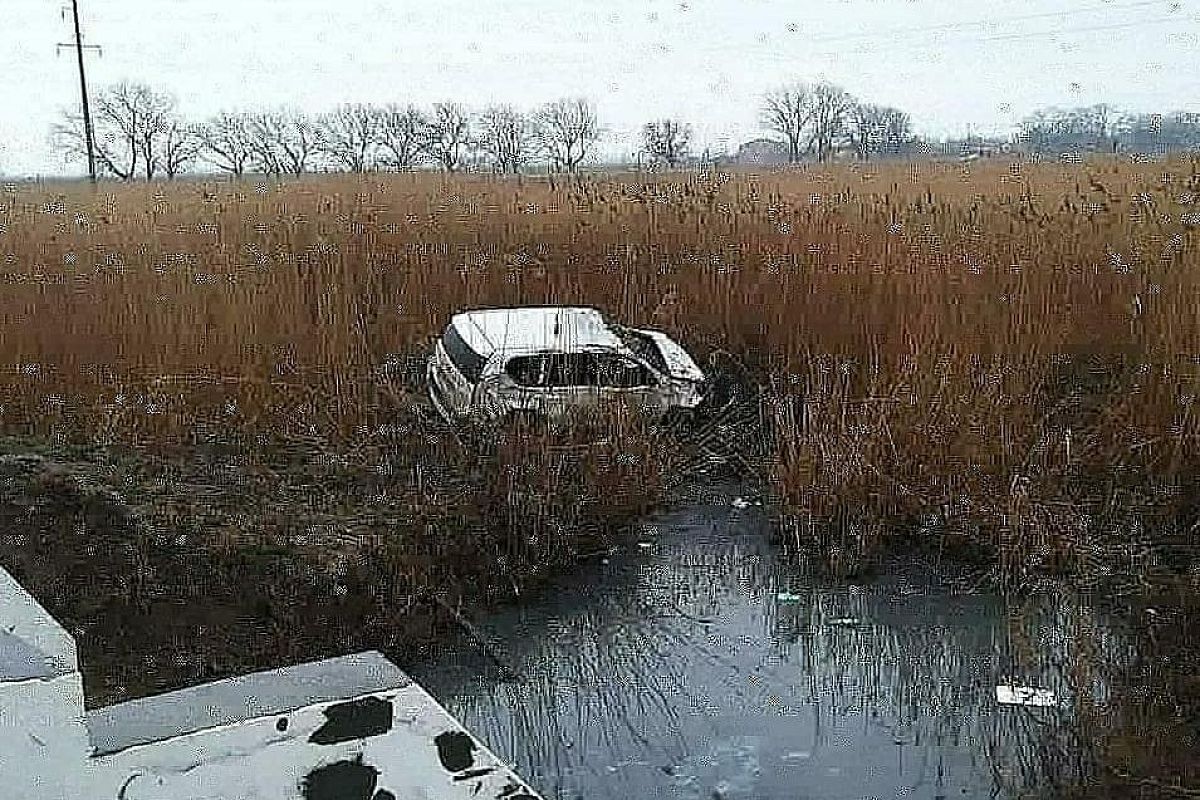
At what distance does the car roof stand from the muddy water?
1088mm

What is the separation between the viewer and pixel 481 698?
321 cm

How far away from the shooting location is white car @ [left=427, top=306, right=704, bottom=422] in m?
4.78

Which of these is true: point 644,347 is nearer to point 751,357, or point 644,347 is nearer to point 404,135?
point 751,357

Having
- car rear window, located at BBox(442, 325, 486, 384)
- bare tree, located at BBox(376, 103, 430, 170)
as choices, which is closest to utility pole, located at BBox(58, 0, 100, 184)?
bare tree, located at BBox(376, 103, 430, 170)

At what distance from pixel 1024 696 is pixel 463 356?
9.45 feet

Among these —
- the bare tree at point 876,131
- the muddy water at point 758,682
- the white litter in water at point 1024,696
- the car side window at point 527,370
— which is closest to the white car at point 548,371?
the car side window at point 527,370

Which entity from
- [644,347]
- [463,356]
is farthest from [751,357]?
[463,356]

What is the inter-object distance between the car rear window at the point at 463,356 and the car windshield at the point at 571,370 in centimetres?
15

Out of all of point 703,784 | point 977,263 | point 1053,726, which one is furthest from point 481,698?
point 977,263

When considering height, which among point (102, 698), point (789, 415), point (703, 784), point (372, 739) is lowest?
point (703, 784)

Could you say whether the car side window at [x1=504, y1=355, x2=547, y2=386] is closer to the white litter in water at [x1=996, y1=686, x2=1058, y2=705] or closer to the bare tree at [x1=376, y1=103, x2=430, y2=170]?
the white litter in water at [x1=996, y1=686, x2=1058, y2=705]

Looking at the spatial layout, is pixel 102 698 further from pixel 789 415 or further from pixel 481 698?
pixel 789 415

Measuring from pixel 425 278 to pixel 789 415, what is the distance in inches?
119

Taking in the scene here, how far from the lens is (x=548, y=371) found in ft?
16.0
